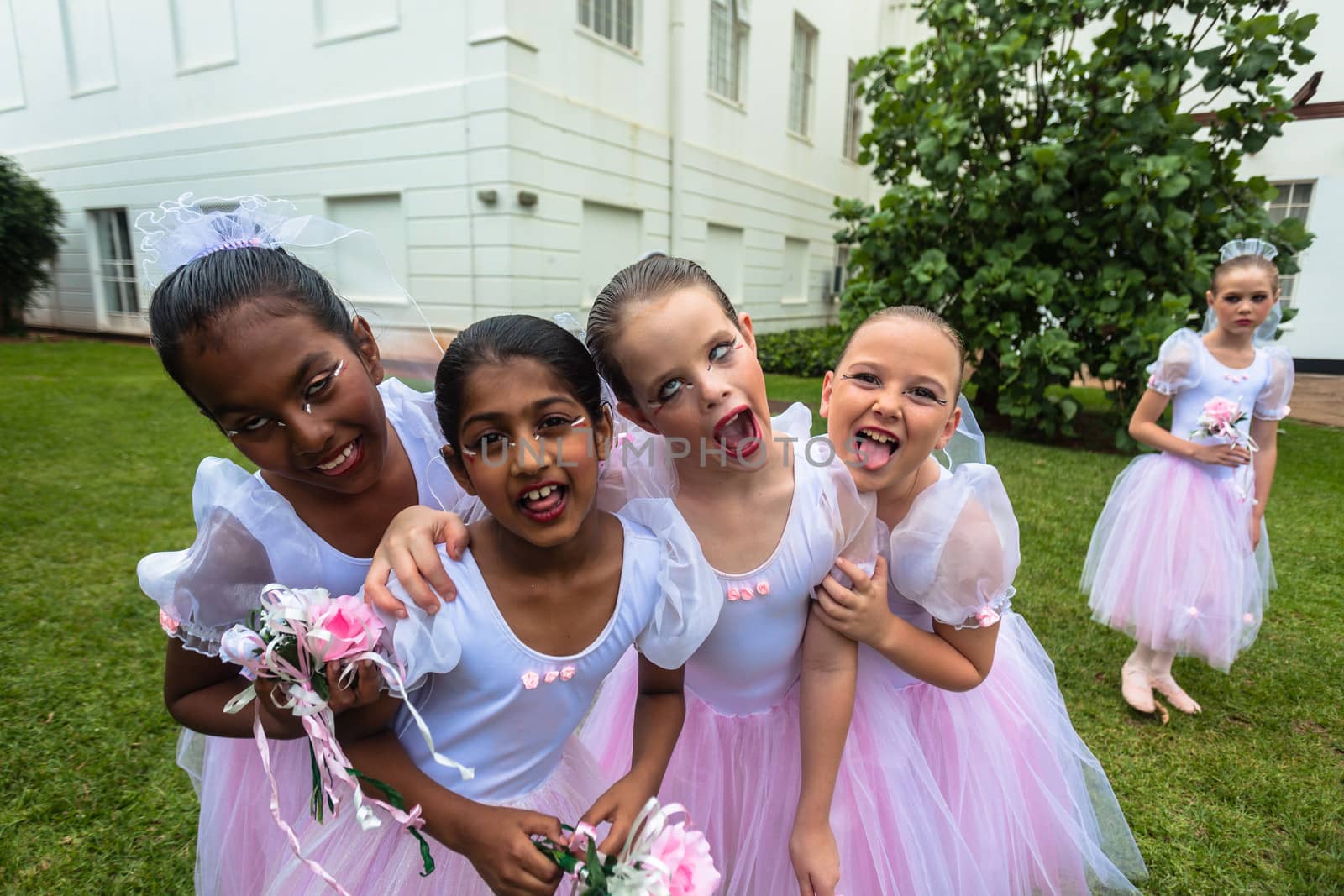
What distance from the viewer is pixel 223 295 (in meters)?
1.22

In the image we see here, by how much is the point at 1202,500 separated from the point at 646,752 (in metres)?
3.04

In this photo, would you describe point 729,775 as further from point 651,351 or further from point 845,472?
point 651,351

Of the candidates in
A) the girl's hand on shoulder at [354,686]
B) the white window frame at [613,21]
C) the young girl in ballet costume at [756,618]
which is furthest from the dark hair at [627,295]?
the white window frame at [613,21]

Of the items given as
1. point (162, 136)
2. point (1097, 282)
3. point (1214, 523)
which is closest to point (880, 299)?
point (1097, 282)

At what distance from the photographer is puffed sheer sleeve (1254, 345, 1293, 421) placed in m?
3.32

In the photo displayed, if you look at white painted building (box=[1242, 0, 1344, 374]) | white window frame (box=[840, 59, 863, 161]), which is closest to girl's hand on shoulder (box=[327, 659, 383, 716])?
white painted building (box=[1242, 0, 1344, 374])

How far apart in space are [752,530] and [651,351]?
0.43 meters

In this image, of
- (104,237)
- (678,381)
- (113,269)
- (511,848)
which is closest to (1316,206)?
(678,381)

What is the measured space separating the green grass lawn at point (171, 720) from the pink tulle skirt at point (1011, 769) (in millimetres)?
684

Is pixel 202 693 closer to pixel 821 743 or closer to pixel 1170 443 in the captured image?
pixel 821 743

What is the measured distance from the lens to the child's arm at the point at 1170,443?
3.18 meters

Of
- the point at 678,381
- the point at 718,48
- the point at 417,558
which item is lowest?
the point at 417,558

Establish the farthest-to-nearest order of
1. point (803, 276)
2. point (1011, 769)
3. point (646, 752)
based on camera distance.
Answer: point (803, 276)
point (1011, 769)
point (646, 752)

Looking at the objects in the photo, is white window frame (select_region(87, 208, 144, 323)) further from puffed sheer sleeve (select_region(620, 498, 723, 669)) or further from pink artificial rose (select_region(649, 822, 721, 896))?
pink artificial rose (select_region(649, 822, 721, 896))
